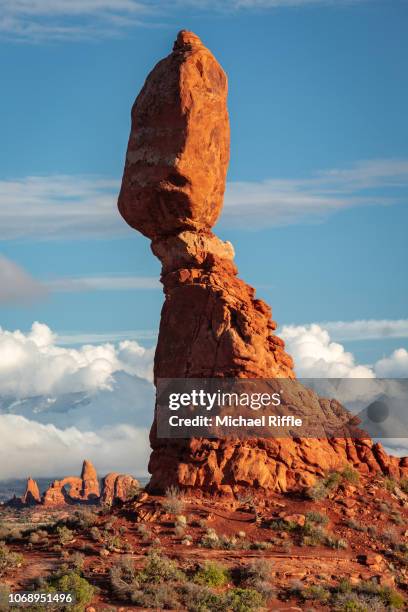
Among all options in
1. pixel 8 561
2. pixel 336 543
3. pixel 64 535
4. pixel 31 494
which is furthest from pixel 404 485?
pixel 31 494

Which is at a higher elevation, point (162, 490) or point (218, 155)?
point (218, 155)

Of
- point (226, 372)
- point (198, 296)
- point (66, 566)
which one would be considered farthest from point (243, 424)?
point (66, 566)

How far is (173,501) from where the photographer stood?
34.4 m

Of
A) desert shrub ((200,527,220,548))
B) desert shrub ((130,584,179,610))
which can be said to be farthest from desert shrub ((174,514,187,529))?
desert shrub ((130,584,179,610))

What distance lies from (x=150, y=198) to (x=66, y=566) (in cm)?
1272

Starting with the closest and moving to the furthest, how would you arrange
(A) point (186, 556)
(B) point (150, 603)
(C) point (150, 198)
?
(B) point (150, 603), (A) point (186, 556), (C) point (150, 198)

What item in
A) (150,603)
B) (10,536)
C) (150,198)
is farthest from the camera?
(150,198)

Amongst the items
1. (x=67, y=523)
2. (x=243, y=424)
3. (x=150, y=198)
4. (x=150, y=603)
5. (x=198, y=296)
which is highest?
(x=150, y=198)

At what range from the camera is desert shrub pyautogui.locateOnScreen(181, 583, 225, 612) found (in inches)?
1180

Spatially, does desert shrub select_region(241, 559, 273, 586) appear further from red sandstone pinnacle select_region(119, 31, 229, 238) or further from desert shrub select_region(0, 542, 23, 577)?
red sandstone pinnacle select_region(119, 31, 229, 238)

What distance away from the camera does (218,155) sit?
38906 mm

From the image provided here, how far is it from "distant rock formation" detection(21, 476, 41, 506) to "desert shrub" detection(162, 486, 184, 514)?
79.2 meters

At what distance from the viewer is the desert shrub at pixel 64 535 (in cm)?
3362

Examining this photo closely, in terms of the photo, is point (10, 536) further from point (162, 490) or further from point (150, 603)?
point (150, 603)
